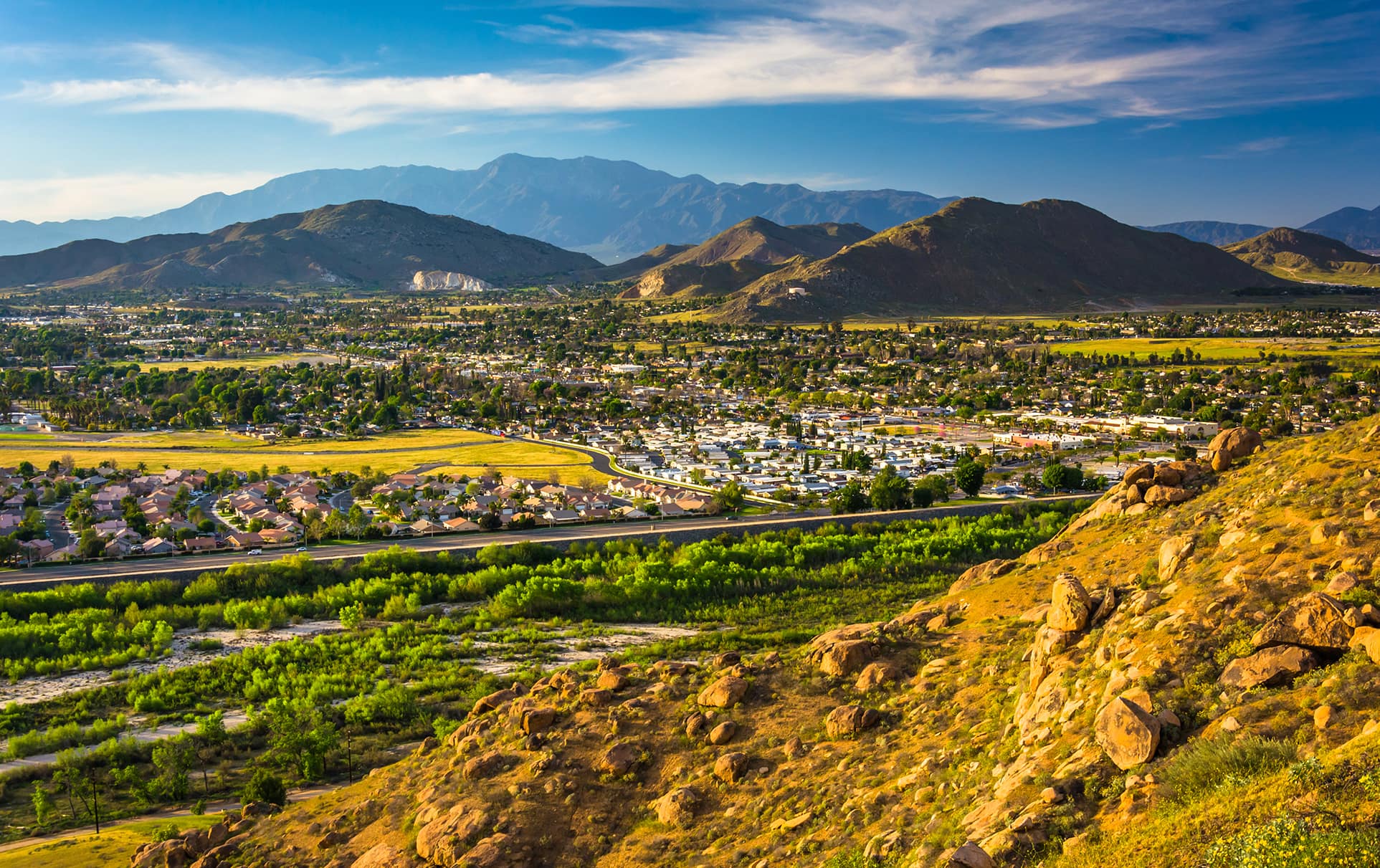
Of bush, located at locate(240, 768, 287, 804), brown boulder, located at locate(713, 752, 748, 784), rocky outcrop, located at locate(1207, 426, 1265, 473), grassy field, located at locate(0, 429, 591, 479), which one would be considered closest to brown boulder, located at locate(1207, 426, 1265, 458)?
rocky outcrop, located at locate(1207, 426, 1265, 473)

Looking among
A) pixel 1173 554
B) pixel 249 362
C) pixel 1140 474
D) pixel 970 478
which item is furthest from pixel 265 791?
pixel 249 362

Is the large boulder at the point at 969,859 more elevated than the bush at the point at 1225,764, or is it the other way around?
the bush at the point at 1225,764

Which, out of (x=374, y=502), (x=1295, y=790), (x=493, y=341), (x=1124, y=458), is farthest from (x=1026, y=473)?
(x=493, y=341)

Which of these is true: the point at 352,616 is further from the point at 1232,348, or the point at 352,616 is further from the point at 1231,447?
the point at 1232,348

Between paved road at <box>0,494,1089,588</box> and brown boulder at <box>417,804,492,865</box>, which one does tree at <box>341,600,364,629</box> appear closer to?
paved road at <box>0,494,1089,588</box>

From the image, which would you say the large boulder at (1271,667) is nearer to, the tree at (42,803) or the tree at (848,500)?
the tree at (42,803)

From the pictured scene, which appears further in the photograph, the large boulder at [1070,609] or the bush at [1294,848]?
A: the large boulder at [1070,609]

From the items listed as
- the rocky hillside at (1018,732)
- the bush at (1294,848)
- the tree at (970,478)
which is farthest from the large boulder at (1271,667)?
the tree at (970,478)
